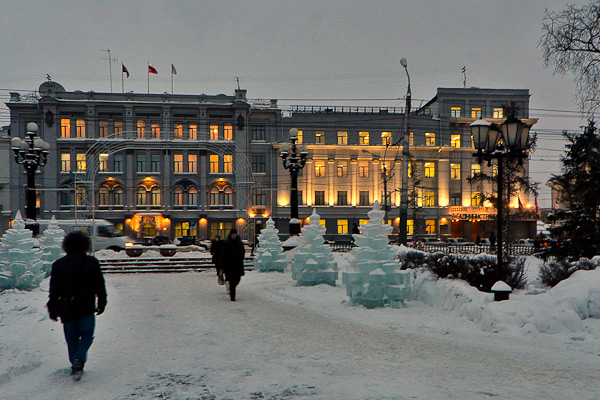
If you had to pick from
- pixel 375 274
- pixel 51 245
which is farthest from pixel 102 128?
pixel 375 274

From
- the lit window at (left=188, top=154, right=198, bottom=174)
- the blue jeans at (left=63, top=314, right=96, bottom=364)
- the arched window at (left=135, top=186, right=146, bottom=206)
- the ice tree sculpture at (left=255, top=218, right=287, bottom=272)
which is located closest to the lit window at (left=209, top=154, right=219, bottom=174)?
the lit window at (left=188, top=154, right=198, bottom=174)

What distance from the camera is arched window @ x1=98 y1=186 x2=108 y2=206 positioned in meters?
49.2

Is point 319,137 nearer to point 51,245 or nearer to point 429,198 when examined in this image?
point 429,198

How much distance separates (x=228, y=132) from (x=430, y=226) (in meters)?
25.2

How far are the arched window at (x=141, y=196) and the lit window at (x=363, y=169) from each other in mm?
23826

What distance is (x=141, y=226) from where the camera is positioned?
49062 millimetres

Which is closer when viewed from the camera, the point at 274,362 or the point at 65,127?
the point at 274,362

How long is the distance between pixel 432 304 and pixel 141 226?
42.7m

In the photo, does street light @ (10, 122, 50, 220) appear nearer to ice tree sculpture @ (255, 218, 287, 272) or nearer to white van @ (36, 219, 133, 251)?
white van @ (36, 219, 133, 251)

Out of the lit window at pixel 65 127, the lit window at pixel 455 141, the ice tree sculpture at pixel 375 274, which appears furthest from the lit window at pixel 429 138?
the ice tree sculpture at pixel 375 274

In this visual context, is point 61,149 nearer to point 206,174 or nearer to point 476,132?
point 206,174

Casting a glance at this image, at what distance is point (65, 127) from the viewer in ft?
160

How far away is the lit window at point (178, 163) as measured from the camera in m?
50.5

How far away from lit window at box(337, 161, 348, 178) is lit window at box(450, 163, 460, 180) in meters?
12.6
